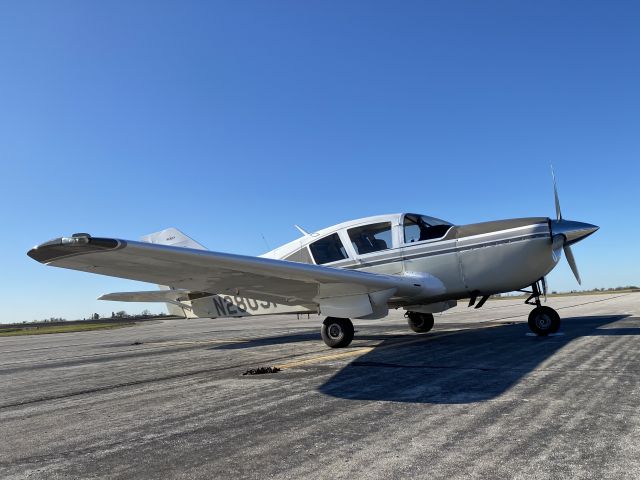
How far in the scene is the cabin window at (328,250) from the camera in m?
10.4

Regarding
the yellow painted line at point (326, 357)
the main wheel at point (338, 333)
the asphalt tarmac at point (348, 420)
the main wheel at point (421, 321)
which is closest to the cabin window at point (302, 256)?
the main wheel at point (338, 333)

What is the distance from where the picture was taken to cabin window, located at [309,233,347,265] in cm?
1039

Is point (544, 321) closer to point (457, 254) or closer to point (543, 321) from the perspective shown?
point (543, 321)

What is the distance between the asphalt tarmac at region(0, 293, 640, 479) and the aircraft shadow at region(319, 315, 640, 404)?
0.11 ft

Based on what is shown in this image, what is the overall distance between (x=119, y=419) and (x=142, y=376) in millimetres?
2956

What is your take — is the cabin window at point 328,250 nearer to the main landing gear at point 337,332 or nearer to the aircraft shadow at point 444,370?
the main landing gear at point 337,332

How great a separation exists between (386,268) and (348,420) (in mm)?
6205

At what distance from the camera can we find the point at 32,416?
15.5ft

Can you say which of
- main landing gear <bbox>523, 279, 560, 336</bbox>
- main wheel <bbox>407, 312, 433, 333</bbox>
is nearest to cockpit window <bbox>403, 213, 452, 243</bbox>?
main landing gear <bbox>523, 279, 560, 336</bbox>

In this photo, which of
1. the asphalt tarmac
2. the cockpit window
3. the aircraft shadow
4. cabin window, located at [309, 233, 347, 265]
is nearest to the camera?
the asphalt tarmac

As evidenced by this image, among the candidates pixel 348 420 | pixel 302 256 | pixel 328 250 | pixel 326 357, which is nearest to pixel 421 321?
pixel 328 250

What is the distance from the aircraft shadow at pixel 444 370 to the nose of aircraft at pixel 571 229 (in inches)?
77.9

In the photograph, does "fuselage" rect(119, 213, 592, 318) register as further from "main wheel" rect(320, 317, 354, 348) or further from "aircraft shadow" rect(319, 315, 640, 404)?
"aircraft shadow" rect(319, 315, 640, 404)

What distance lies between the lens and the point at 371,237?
10148mm
